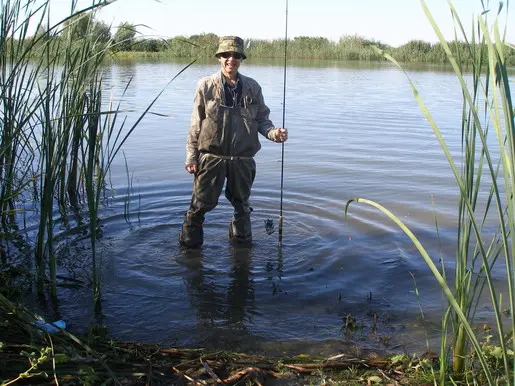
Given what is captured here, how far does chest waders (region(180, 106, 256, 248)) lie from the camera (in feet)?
17.4

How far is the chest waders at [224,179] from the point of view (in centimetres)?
530

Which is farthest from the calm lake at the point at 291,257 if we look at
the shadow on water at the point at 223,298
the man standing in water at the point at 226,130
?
the man standing in water at the point at 226,130

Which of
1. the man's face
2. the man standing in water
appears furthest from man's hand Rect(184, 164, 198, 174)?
the man's face

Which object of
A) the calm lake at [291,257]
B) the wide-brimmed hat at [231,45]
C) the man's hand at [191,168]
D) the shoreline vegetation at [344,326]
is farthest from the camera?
the man's hand at [191,168]

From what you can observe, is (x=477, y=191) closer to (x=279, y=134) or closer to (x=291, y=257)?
(x=279, y=134)

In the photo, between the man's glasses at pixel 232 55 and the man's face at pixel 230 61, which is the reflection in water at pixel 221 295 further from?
the man's glasses at pixel 232 55

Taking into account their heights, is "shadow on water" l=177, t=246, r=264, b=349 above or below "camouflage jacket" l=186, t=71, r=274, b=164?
below

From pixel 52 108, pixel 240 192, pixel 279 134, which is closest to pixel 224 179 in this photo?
pixel 240 192

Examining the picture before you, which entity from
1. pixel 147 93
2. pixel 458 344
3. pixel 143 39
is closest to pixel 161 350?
pixel 458 344

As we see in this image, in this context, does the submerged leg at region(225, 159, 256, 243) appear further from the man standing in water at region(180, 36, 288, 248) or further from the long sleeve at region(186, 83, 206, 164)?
the long sleeve at region(186, 83, 206, 164)

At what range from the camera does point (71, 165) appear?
6715 millimetres

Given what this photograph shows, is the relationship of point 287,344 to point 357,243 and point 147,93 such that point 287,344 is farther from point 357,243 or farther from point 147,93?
point 147,93

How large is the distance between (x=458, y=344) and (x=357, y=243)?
3189 millimetres

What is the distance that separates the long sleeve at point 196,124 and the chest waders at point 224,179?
3.6 inches
